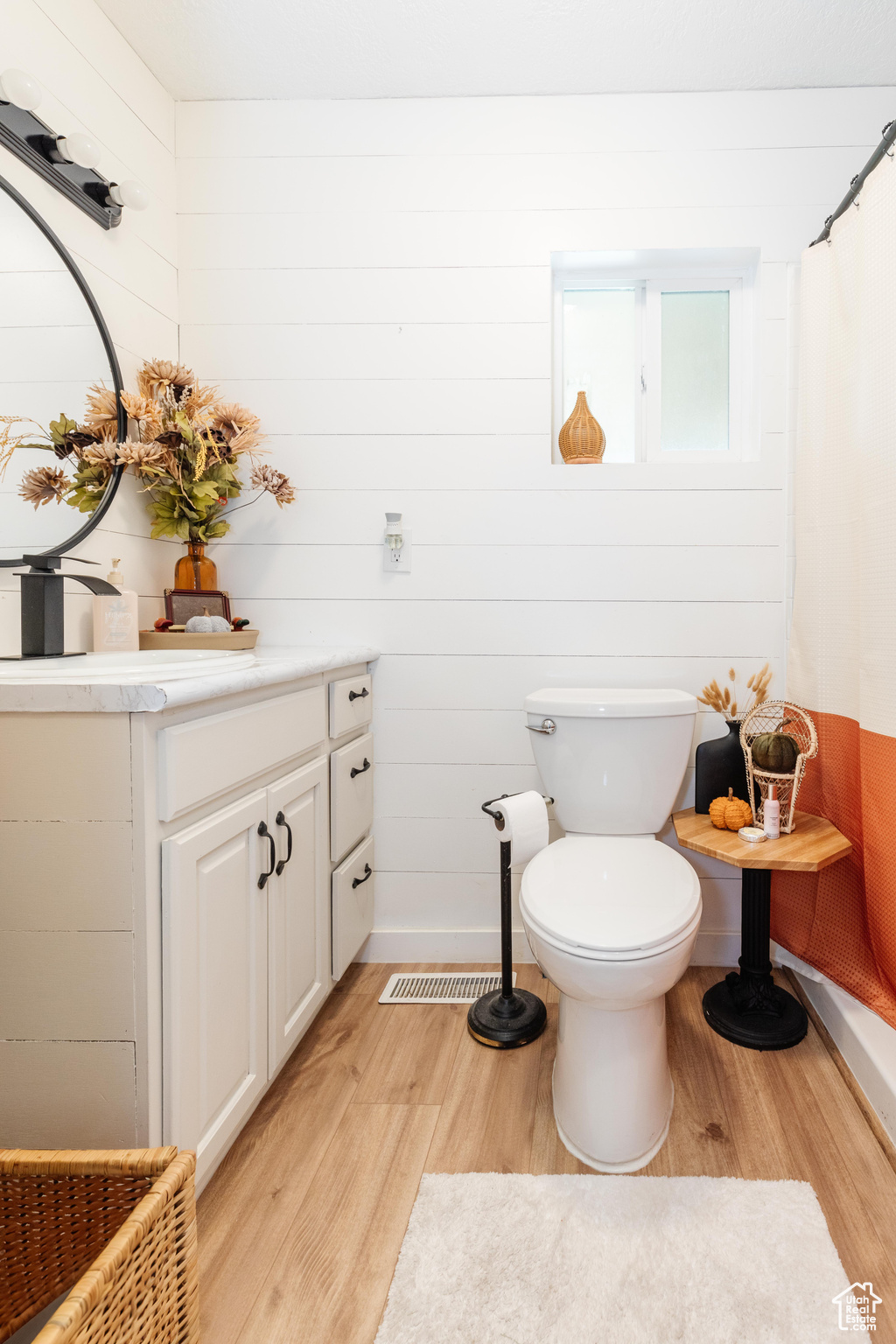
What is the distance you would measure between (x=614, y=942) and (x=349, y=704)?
0.86 metres

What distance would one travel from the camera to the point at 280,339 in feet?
6.20

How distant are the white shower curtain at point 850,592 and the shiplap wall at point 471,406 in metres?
0.14

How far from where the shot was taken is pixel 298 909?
1364 mm

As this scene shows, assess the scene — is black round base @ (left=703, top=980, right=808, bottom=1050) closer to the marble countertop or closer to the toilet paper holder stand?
the toilet paper holder stand

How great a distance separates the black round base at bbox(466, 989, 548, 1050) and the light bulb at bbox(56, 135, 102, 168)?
6.52 feet

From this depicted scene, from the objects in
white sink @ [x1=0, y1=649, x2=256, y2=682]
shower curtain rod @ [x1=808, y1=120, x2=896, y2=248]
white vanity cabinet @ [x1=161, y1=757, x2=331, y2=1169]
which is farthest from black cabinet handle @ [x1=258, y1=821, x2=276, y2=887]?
shower curtain rod @ [x1=808, y1=120, x2=896, y2=248]

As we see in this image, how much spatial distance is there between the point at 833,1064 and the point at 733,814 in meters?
0.54

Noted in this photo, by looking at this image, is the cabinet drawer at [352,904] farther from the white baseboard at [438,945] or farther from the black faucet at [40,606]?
the black faucet at [40,606]

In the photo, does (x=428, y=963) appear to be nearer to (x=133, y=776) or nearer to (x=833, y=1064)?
(x=833, y=1064)

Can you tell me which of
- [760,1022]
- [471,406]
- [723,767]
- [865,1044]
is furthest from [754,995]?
[471,406]

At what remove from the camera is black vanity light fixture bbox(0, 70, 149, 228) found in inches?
45.3

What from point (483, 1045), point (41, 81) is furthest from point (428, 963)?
point (41, 81)

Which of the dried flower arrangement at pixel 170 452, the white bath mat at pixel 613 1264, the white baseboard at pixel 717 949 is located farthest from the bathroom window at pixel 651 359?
the white bath mat at pixel 613 1264

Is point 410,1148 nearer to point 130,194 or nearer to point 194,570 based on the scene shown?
point 194,570
